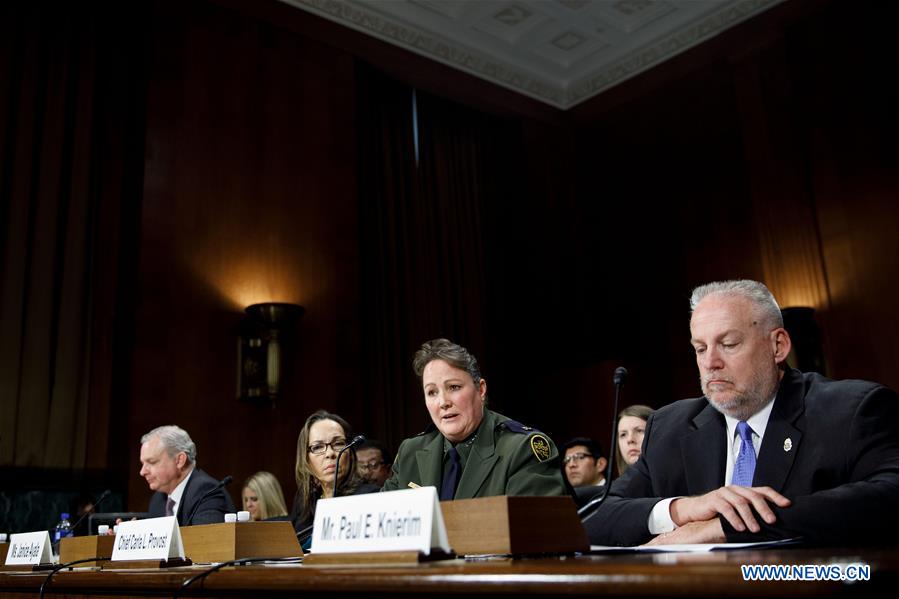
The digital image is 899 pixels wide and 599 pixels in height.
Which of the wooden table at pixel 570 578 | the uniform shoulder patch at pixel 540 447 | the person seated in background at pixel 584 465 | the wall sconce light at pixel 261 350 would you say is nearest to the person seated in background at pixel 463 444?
the uniform shoulder patch at pixel 540 447

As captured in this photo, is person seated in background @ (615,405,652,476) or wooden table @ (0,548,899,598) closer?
wooden table @ (0,548,899,598)

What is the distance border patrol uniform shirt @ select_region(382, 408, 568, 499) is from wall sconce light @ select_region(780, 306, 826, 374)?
12.7 feet

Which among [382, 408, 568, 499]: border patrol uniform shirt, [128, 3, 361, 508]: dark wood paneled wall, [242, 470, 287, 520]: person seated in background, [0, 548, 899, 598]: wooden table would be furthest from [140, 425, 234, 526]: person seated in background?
[0, 548, 899, 598]: wooden table

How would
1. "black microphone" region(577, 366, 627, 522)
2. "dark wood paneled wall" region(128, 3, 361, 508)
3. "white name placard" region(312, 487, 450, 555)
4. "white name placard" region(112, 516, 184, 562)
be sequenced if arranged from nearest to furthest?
"white name placard" region(312, 487, 450, 555) → "black microphone" region(577, 366, 627, 522) → "white name placard" region(112, 516, 184, 562) → "dark wood paneled wall" region(128, 3, 361, 508)

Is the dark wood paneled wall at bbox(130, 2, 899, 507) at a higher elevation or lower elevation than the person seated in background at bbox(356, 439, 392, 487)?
higher

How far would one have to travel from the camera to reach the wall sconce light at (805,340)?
5.79 m

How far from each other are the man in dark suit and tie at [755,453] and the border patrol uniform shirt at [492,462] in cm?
23

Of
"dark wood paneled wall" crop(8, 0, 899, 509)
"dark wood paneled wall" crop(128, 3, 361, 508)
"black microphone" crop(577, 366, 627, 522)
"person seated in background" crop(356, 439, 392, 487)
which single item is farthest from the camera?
"dark wood paneled wall" crop(8, 0, 899, 509)

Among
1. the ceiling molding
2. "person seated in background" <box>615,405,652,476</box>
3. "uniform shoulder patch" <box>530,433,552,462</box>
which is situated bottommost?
"uniform shoulder patch" <box>530,433,552,462</box>

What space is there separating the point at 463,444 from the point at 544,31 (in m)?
5.35

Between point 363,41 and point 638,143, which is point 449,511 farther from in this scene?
point 638,143

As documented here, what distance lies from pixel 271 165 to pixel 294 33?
3.59 feet

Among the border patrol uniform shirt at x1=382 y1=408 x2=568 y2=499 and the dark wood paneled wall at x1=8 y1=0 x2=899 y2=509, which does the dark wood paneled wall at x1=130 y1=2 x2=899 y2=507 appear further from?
the border patrol uniform shirt at x1=382 y1=408 x2=568 y2=499

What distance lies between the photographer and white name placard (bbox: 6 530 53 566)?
2459 millimetres
